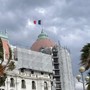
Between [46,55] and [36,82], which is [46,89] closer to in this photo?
[36,82]

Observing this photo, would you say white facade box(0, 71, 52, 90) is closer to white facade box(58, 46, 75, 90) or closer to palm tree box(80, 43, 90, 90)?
white facade box(58, 46, 75, 90)

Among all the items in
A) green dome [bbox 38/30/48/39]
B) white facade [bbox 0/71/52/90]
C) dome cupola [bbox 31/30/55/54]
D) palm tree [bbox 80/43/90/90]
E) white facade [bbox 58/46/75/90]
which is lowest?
palm tree [bbox 80/43/90/90]

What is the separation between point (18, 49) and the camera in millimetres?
98500

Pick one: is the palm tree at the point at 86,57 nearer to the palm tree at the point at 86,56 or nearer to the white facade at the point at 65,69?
the palm tree at the point at 86,56

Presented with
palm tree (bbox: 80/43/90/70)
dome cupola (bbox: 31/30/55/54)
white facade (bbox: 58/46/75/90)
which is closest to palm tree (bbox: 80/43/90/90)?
palm tree (bbox: 80/43/90/70)

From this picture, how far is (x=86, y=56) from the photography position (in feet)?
114

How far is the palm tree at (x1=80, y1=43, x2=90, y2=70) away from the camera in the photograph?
33656 millimetres

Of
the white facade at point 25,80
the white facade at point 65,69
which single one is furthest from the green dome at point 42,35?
the white facade at point 25,80

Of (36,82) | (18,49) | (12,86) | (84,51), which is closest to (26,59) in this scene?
(18,49)

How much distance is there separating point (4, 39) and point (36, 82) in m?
19.1

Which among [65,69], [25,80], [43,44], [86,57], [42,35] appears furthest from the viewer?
[42,35]

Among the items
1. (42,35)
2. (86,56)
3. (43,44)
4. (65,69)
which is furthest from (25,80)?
(86,56)

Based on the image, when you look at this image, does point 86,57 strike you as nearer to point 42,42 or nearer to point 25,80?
point 25,80

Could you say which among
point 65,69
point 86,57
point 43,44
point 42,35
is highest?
point 42,35
